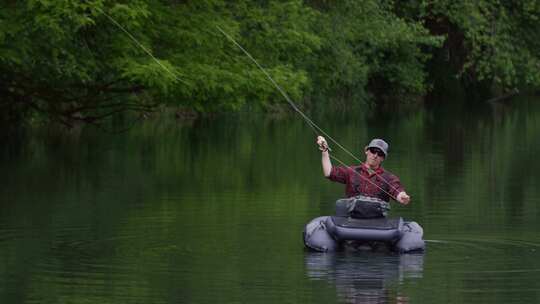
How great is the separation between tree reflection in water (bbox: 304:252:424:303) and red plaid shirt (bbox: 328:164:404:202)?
0.68 meters

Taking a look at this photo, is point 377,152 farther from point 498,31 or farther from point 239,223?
point 498,31

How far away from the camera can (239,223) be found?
805 inches

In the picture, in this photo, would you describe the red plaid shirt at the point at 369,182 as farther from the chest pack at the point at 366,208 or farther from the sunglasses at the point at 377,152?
the chest pack at the point at 366,208

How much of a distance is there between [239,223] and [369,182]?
3.33 m

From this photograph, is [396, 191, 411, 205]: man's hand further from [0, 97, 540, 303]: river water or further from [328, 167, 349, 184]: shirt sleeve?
[328, 167, 349, 184]: shirt sleeve

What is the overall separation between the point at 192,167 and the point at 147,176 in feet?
8.16

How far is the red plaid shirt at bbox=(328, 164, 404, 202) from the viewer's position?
1739 centimetres

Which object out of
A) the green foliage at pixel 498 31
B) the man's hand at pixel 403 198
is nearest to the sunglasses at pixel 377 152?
the man's hand at pixel 403 198

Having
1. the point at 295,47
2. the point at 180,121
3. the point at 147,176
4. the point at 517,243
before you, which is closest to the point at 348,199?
the point at 517,243

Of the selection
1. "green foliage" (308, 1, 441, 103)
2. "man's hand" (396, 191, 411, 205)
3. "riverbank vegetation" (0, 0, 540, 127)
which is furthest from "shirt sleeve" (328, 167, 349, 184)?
"green foliage" (308, 1, 441, 103)

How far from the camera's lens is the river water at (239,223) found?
1461 cm

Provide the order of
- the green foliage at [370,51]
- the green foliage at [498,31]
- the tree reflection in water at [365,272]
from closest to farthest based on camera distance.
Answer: the tree reflection in water at [365,272] < the green foliage at [370,51] < the green foliage at [498,31]

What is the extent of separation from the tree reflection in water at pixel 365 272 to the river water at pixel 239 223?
0.02m

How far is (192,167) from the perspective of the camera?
105 feet
